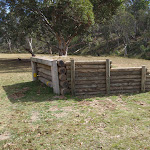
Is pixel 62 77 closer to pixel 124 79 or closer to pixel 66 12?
pixel 124 79

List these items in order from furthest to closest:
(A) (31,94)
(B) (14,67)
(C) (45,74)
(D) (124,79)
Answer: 1. (B) (14,67)
2. (C) (45,74)
3. (A) (31,94)
4. (D) (124,79)

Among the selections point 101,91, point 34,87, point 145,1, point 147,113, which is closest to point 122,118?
point 147,113

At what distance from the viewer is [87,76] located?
7.24 m

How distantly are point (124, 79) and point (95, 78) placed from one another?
119cm

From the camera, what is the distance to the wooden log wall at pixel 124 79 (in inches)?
287

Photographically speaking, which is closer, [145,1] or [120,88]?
[120,88]

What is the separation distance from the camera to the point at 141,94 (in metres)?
7.08

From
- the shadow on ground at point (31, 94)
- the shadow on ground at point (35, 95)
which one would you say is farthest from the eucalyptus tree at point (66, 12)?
the shadow on ground at point (35, 95)

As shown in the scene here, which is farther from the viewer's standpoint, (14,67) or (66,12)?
(14,67)

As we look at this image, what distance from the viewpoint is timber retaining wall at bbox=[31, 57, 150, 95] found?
7.16 meters

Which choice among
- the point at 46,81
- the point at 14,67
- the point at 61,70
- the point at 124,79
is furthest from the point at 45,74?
the point at 14,67

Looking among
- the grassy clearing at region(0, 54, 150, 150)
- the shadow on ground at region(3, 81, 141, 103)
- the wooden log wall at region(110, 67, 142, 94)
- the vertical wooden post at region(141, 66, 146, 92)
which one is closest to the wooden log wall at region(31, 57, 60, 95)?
the shadow on ground at region(3, 81, 141, 103)

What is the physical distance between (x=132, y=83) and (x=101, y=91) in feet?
4.27

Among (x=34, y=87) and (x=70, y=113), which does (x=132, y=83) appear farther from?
(x=34, y=87)
